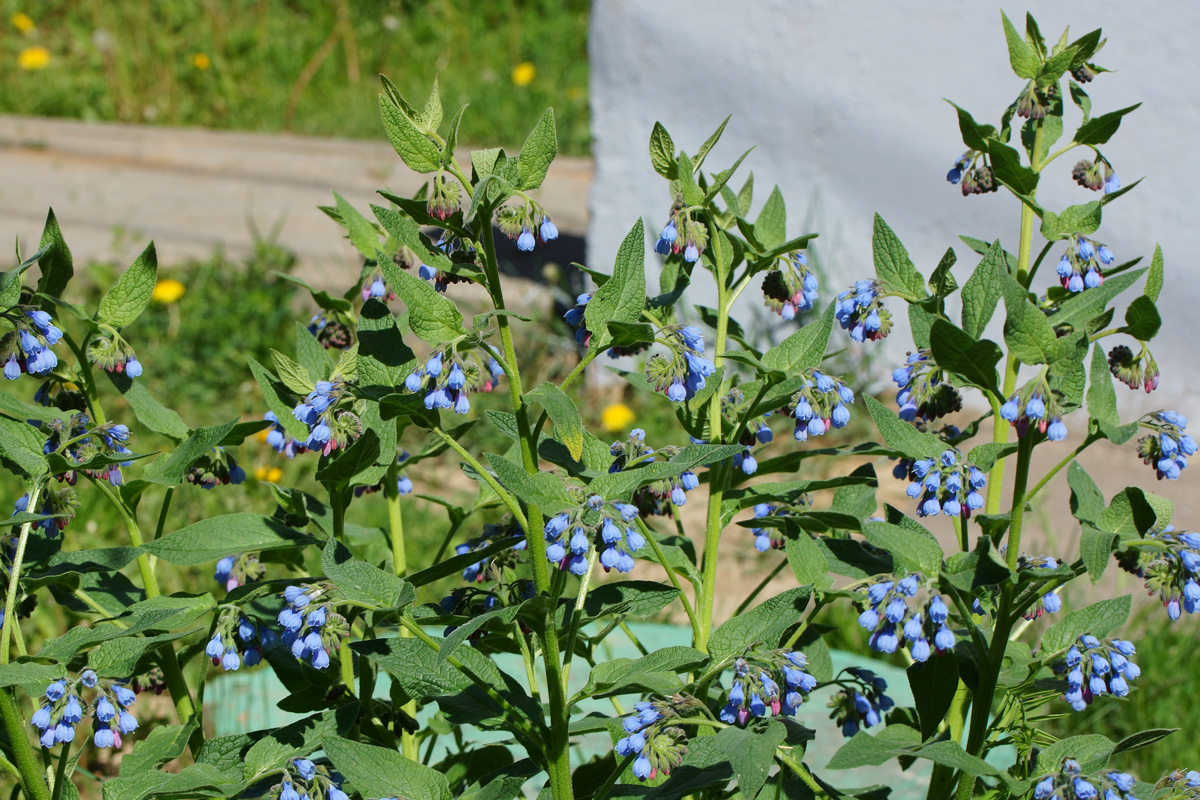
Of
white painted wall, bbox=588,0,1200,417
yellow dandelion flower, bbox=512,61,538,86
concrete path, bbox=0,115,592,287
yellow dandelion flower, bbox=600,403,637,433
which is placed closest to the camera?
white painted wall, bbox=588,0,1200,417

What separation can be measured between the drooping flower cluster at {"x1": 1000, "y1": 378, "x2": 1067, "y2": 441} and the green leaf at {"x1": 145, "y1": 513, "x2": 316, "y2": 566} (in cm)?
78

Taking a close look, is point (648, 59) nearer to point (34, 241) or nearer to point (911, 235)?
point (911, 235)

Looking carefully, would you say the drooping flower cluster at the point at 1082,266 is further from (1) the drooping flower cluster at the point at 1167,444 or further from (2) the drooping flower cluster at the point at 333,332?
(2) the drooping flower cluster at the point at 333,332

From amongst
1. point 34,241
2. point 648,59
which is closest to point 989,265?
point 648,59

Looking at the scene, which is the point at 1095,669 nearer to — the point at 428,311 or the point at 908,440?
the point at 908,440

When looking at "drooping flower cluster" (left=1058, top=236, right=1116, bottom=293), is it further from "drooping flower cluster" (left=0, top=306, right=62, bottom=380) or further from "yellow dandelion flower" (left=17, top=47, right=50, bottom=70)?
"yellow dandelion flower" (left=17, top=47, right=50, bottom=70)

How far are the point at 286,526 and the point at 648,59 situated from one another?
10.0 ft

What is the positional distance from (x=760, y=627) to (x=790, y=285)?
429mm

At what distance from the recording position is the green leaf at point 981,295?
124 cm

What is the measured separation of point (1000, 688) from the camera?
1415mm

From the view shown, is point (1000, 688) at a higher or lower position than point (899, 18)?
lower

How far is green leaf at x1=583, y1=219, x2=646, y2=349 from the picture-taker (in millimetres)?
1222

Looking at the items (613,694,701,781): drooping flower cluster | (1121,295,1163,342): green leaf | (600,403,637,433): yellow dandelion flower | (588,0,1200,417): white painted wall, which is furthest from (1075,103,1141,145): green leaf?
(600,403,637,433): yellow dandelion flower

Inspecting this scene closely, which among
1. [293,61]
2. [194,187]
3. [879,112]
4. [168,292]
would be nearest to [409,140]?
[879,112]
